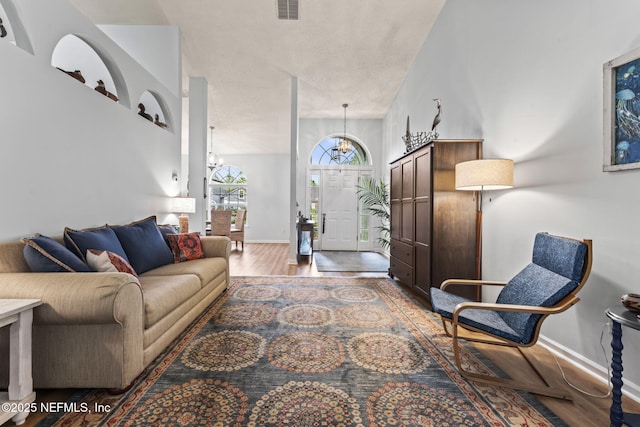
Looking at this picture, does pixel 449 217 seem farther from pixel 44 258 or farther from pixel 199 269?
pixel 44 258

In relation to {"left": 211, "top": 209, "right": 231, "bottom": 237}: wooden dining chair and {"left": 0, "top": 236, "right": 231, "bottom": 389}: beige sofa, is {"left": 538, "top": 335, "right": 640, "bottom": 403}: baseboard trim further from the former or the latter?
{"left": 211, "top": 209, "right": 231, "bottom": 237}: wooden dining chair

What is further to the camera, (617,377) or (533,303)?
(533,303)

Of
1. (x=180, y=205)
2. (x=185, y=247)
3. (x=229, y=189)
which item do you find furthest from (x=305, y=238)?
(x=229, y=189)

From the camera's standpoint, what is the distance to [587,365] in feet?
5.81

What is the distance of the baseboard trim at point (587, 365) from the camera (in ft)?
4.99

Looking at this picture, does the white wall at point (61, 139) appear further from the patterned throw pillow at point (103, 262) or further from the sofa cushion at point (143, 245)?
the patterned throw pillow at point (103, 262)

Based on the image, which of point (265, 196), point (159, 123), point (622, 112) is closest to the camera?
point (622, 112)

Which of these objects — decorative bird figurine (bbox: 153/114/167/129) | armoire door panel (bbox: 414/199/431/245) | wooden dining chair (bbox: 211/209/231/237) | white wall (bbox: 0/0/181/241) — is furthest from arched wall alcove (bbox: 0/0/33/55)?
wooden dining chair (bbox: 211/209/231/237)

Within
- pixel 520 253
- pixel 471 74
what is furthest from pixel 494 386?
pixel 471 74

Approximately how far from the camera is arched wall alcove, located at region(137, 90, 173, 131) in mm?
3652

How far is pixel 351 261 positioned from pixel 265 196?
4.49 metres

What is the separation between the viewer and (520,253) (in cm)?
234

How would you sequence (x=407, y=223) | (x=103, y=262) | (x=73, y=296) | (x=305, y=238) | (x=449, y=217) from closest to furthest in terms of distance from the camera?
(x=73, y=296) < (x=103, y=262) < (x=449, y=217) < (x=407, y=223) < (x=305, y=238)

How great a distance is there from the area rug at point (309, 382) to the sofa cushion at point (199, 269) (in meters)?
0.38
